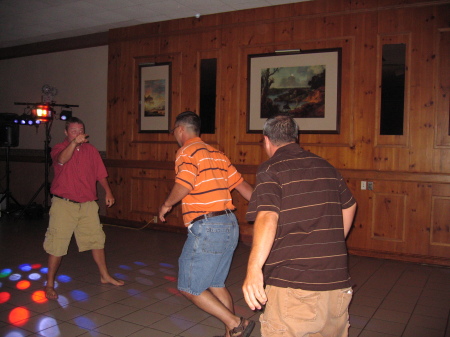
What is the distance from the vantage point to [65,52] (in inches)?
365

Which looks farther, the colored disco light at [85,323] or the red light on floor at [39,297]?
the red light on floor at [39,297]

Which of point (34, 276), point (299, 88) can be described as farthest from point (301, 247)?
point (299, 88)

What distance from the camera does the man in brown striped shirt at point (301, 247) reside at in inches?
78.2

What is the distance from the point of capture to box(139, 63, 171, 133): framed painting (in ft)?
25.4

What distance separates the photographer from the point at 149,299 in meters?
4.26

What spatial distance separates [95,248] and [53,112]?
16.4 ft

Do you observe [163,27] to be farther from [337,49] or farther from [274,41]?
[337,49]

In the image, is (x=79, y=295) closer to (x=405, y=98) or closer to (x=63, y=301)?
(x=63, y=301)

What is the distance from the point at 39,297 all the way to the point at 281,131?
3219 mm

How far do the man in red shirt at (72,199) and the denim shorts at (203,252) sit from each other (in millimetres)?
1745

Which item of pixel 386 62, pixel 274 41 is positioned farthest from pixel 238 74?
pixel 386 62

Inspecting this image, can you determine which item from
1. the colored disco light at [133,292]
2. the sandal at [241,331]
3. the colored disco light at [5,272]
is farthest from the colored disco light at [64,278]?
the sandal at [241,331]

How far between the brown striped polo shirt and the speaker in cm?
807

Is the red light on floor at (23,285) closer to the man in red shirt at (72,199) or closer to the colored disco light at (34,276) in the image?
the colored disco light at (34,276)
